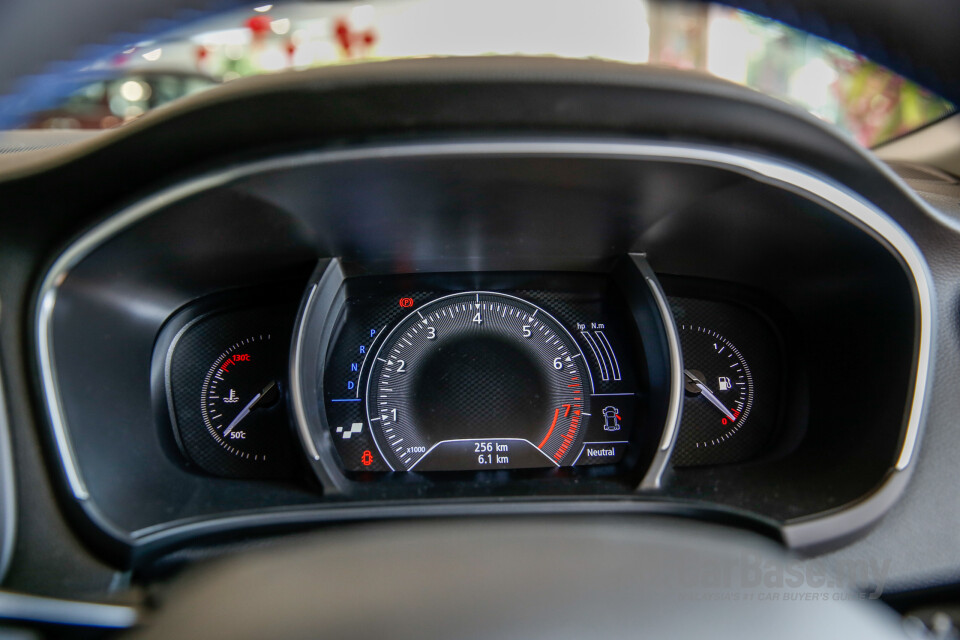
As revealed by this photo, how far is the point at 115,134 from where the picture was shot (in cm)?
108

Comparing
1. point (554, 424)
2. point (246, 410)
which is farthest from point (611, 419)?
point (246, 410)

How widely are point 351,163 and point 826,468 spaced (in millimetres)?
1200

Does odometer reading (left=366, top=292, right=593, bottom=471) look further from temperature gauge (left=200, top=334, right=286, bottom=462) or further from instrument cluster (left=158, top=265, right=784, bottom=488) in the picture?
temperature gauge (left=200, top=334, right=286, bottom=462)

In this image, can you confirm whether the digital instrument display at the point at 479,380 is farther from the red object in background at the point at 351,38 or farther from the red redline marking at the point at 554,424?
the red object in background at the point at 351,38

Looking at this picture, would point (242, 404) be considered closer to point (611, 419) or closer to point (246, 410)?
point (246, 410)

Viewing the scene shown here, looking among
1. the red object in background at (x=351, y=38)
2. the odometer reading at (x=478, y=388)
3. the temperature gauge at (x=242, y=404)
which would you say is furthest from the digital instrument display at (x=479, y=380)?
the red object in background at (x=351, y=38)

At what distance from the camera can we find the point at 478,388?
5.77 feet

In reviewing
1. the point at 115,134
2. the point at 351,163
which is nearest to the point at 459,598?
the point at 351,163

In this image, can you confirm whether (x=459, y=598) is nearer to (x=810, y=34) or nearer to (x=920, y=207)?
(x=810, y=34)

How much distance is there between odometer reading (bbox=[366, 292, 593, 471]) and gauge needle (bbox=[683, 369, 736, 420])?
26 centimetres

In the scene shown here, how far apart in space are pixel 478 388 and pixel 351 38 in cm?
127

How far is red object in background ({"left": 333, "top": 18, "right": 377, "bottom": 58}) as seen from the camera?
7.17 ft

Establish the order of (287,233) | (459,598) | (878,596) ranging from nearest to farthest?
(459,598) < (878,596) < (287,233)

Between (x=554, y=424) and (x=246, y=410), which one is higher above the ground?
(x=246, y=410)
